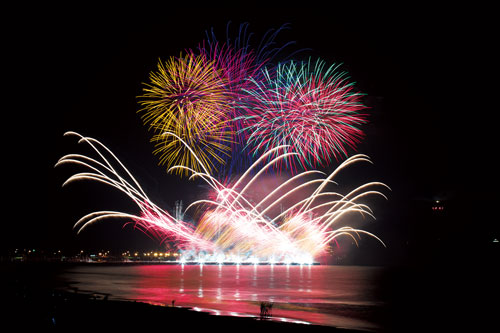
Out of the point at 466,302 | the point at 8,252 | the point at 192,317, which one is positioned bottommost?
the point at 8,252

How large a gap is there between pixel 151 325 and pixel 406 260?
181 m

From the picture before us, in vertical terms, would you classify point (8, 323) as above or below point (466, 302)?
above

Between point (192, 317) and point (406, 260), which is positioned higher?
point (192, 317)

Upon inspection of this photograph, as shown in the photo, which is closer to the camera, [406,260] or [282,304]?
[282,304]

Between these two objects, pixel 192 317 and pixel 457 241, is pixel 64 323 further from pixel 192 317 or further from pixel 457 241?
pixel 457 241

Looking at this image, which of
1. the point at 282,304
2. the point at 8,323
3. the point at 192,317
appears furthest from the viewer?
the point at 282,304

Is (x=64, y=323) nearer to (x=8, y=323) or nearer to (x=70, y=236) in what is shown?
(x=8, y=323)

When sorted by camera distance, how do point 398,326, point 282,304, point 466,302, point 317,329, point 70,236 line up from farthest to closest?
point 70,236
point 466,302
point 282,304
point 398,326
point 317,329

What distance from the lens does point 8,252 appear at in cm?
16625

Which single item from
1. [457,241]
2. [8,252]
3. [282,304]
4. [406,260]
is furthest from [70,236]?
Result: [282,304]

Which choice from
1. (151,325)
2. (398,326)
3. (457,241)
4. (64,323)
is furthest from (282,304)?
(457,241)

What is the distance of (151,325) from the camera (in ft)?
50.7

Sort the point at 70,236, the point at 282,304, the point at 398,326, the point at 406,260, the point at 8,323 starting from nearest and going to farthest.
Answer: the point at 8,323 < the point at 398,326 < the point at 282,304 < the point at 406,260 < the point at 70,236

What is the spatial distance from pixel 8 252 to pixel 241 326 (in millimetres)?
173510
